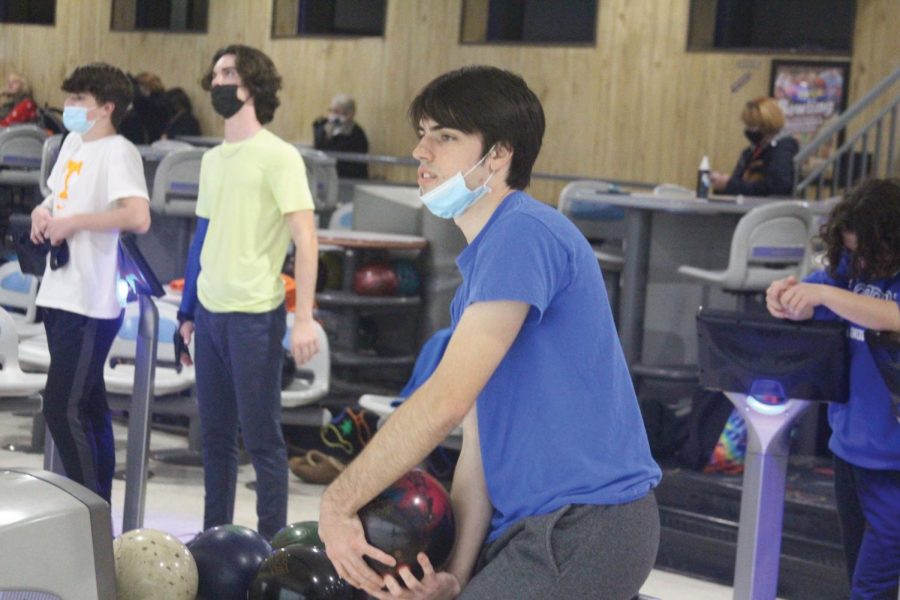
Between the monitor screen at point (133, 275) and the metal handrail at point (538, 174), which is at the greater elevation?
the metal handrail at point (538, 174)

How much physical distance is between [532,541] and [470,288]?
400 mm

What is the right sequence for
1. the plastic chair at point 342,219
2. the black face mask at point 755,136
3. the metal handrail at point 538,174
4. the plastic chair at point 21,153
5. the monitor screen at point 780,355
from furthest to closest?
the metal handrail at point 538,174 < the plastic chair at point 21,153 < the plastic chair at point 342,219 < the black face mask at point 755,136 < the monitor screen at point 780,355

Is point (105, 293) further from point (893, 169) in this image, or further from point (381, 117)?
point (381, 117)

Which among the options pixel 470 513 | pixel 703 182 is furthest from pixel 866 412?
pixel 703 182

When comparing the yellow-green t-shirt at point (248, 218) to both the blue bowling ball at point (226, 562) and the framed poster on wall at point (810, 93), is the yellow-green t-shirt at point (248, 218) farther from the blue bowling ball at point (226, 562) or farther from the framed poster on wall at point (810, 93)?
the framed poster on wall at point (810, 93)

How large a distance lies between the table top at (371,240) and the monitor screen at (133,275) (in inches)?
107

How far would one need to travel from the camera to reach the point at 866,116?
10.5 metres

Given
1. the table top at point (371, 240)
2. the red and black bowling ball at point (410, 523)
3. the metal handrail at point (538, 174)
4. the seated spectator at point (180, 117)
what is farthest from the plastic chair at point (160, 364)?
the seated spectator at point (180, 117)

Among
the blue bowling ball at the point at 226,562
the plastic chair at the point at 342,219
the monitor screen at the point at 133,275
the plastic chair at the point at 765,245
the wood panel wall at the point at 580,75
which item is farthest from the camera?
the wood panel wall at the point at 580,75

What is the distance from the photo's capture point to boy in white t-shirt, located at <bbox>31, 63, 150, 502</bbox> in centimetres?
423

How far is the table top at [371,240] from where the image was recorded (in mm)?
7051

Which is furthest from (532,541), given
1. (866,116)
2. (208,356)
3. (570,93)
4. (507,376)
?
(570,93)

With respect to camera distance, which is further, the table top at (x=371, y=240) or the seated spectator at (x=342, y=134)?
the seated spectator at (x=342, y=134)

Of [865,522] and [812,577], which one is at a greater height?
[865,522]
